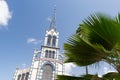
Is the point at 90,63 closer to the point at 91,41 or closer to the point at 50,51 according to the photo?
the point at 91,41

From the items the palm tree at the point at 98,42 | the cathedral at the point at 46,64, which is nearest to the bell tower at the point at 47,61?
the cathedral at the point at 46,64

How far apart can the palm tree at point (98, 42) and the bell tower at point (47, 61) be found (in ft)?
121

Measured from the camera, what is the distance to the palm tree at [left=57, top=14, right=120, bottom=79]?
13.0 feet

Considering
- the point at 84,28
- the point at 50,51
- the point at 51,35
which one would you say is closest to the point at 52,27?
the point at 51,35

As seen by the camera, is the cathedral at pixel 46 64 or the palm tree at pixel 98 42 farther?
the cathedral at pixel 46 64

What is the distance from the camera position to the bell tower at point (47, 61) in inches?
1628

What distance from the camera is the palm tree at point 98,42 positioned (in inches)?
157

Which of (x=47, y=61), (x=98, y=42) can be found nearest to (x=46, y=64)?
(x=47, y=61)

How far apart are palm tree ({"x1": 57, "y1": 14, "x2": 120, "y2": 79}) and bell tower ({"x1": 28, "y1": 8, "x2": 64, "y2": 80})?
3674 centimetres

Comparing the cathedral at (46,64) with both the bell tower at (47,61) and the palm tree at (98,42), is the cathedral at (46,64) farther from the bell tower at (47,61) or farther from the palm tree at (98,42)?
the palm tree at (98,42)

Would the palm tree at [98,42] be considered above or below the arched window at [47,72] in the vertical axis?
below

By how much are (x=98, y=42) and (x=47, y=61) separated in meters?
38.9

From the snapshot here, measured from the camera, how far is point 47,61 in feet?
140

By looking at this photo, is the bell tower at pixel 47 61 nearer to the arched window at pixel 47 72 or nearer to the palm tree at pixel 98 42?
the arched window at pixel 47 72
